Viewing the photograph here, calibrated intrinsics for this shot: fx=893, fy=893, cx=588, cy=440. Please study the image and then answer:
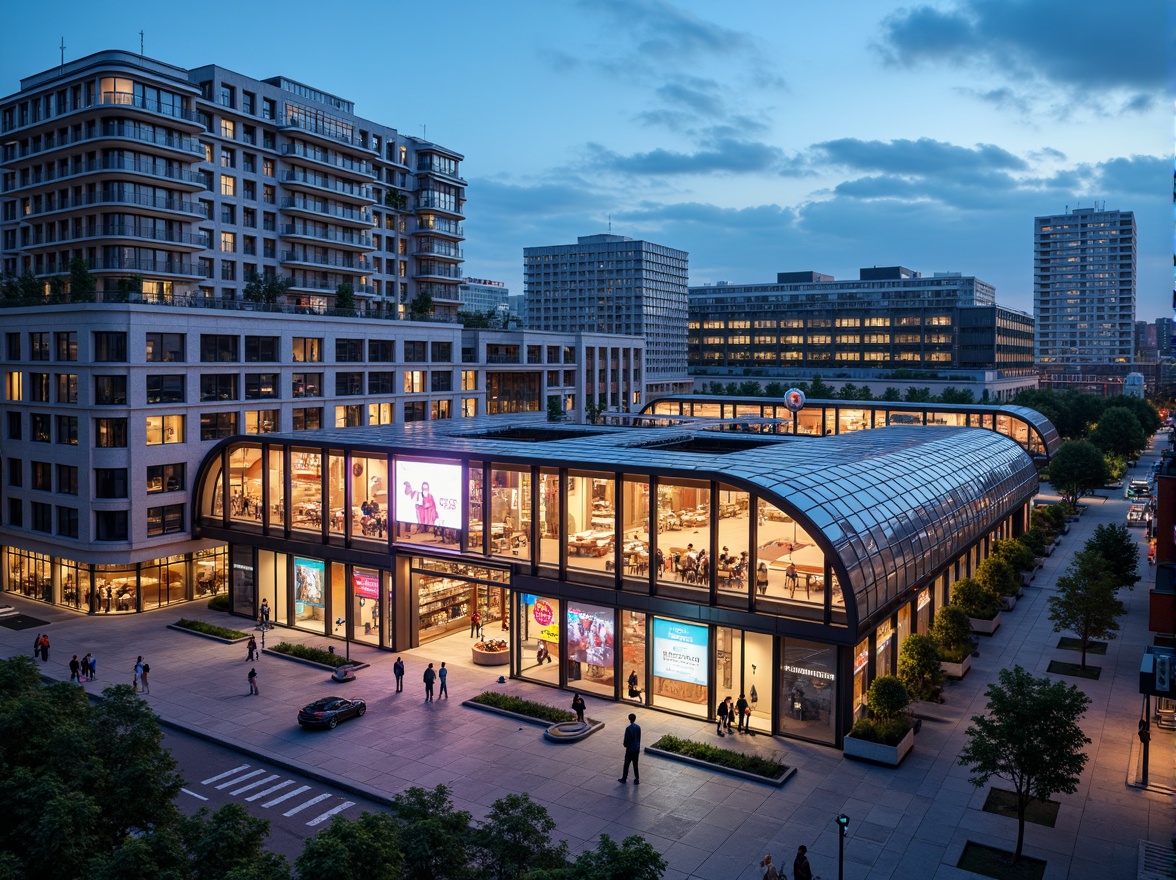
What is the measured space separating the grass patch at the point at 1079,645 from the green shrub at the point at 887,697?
18.4 m

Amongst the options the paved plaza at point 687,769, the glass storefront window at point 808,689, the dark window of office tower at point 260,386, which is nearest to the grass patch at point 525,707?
the paved plaza at point 687,769

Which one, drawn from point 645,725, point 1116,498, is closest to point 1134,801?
point 645,725

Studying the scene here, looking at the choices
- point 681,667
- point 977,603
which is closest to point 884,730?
point 681,667

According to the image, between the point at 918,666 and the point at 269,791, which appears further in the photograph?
the point at 918,666

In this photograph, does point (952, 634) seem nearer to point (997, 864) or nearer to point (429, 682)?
point (997, 864)

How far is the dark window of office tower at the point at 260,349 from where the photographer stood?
63.9 meters

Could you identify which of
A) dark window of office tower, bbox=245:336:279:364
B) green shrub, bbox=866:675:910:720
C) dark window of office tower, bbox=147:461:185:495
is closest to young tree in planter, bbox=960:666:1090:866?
green shrub, bbox=866:675:910:720

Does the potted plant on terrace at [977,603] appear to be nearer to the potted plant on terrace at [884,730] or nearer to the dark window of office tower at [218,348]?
the potted plant on terrace at [884,730]

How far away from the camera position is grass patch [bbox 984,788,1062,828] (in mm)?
29516

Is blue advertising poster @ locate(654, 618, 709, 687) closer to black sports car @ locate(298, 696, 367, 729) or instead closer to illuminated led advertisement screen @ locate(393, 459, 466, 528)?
illuminated led advertisement screen @ locate(393, 459, 466, 528)

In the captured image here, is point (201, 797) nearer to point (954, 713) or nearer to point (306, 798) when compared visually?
point (306, 798)

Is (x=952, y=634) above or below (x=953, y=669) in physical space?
above

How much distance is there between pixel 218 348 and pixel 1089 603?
54897 mm

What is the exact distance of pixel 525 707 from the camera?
38906mm
